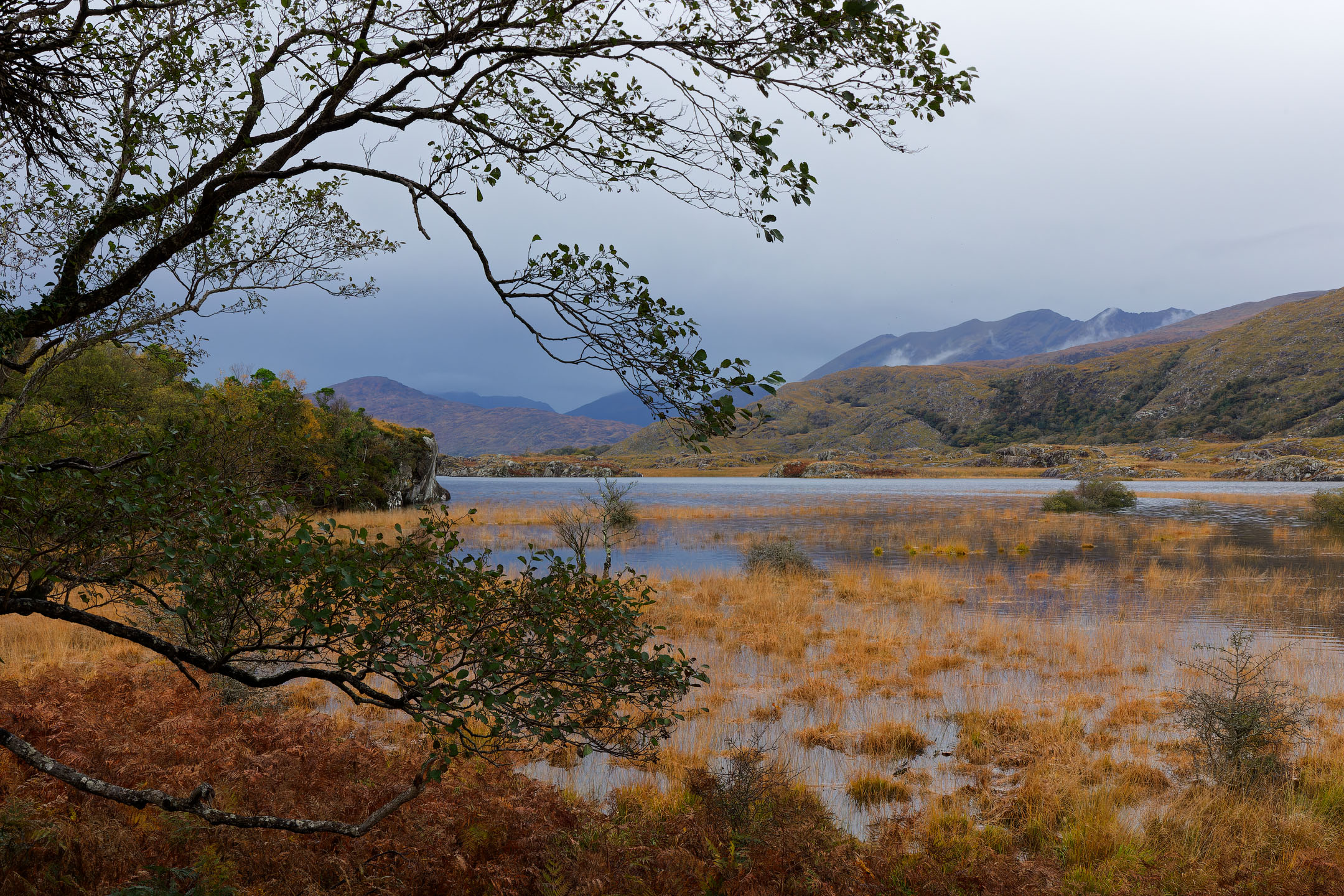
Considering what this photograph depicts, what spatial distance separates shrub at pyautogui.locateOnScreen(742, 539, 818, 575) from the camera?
84.0 feet

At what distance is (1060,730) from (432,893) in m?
8.43

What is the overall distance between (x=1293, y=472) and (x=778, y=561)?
11599 cm

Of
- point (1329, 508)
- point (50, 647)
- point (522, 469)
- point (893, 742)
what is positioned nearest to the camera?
point (893, 742)

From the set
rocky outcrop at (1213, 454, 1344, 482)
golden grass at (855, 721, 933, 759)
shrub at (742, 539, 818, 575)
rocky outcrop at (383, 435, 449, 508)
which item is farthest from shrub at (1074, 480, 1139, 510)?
rocky outcrop at (1213, 454, 1344, 482)

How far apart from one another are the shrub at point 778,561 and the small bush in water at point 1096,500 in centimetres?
3626

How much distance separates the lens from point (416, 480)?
5466 cm

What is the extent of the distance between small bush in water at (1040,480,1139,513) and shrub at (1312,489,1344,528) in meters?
11.8

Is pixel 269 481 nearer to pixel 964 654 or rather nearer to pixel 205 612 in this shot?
pixel 205 612

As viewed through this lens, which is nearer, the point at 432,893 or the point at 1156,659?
the point at 432,893

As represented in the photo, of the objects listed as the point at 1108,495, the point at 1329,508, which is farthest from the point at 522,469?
the point at 1329,508

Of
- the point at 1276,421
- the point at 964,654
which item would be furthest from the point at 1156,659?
the point at 1276,421

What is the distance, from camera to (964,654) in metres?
14.6

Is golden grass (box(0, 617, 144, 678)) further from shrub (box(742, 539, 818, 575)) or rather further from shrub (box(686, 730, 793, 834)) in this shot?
shrub (box(742, 539, 818, 575))

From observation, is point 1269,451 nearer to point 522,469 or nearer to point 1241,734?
point 522,469
